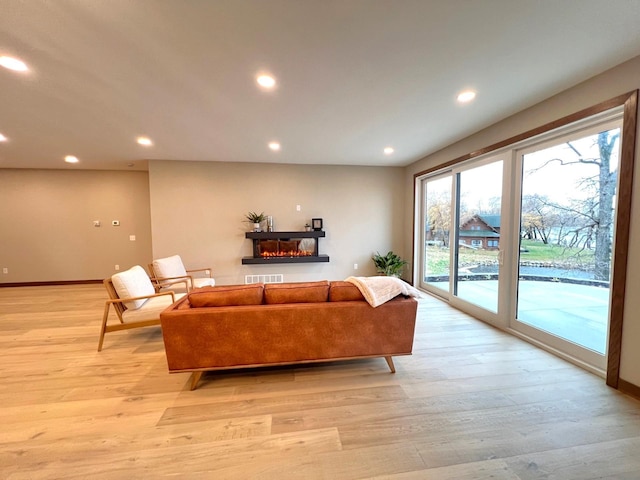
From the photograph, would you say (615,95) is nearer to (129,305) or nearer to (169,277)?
(129,305)

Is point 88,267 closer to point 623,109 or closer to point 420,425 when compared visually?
point 420,425

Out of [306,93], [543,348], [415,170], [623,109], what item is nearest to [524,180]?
[623,109]

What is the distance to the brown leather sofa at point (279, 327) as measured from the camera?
1959mm

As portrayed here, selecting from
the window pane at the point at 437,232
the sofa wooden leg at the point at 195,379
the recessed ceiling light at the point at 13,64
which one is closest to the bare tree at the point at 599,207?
the window pane at the point at 437,232

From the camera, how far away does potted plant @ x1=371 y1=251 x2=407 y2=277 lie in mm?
5238

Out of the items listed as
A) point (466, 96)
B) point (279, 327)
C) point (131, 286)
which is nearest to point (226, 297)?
point (279, 327)

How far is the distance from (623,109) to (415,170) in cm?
313

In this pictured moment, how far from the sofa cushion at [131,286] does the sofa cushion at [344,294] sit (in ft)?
7.11

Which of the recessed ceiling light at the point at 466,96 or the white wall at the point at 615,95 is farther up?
the recessed ceiling light at the point at 466,96

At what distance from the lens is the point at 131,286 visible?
2.80m

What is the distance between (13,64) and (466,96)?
149 inches

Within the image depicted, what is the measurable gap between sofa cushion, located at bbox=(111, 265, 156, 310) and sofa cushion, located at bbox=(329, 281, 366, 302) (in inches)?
85.3

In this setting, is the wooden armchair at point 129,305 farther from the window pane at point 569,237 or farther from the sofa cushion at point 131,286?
the window pane at point 569,237

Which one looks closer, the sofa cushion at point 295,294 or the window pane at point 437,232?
the sofa cushion at point 295,294
